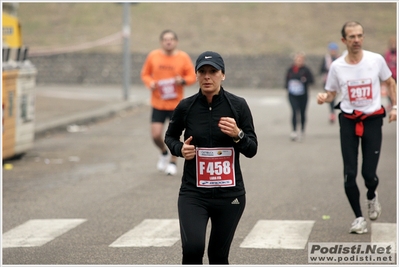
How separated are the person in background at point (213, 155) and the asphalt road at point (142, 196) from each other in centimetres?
146

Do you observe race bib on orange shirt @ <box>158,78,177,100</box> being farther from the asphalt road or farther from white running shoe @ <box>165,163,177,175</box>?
the asphalt road

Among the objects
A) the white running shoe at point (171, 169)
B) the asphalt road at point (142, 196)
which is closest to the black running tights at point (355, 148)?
the asphalt road at point (142, 196)

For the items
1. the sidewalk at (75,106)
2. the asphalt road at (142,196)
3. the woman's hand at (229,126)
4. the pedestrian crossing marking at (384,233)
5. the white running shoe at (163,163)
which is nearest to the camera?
the woman's hand at (229,126)

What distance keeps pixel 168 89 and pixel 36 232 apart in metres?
4.34

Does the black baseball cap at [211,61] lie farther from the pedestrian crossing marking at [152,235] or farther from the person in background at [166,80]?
the person in background at [166,80]

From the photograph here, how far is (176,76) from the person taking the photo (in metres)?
12.3

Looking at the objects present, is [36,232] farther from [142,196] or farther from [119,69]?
[119,69]

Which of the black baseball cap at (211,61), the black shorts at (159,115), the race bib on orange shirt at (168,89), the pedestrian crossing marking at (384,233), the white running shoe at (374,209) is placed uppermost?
the black baseball cap at (211,61)

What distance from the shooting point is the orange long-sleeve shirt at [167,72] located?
12.4 m

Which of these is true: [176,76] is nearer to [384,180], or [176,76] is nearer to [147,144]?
[384,180]

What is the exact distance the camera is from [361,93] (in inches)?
330

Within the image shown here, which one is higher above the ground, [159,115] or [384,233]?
[159,115]

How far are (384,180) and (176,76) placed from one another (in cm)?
327

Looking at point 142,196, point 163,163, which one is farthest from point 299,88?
point 142,196
